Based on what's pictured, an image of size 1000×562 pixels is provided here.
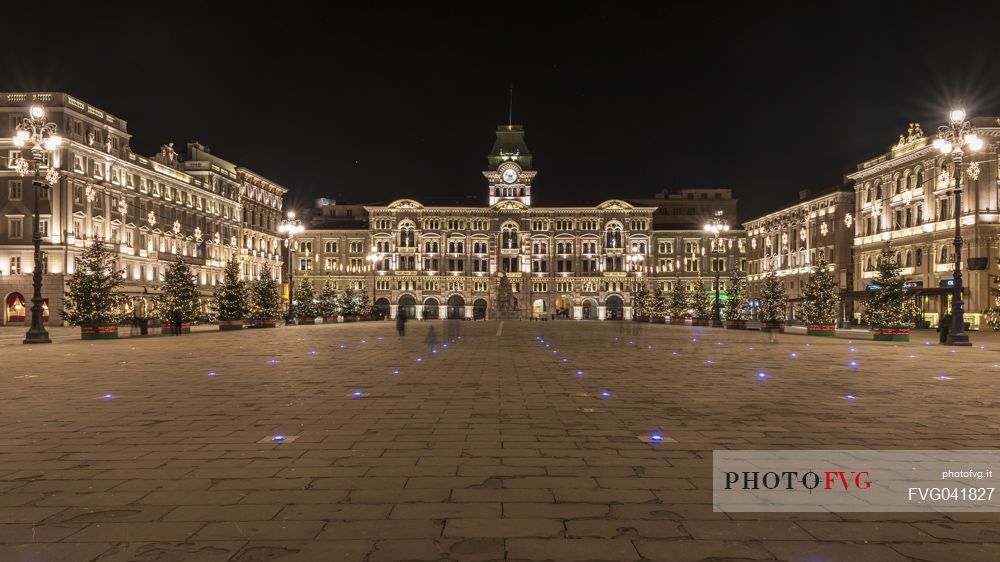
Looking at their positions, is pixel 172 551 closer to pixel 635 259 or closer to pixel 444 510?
pixel 444 510

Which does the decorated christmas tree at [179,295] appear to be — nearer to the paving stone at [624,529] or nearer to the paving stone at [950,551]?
the paving stone at [624,529]

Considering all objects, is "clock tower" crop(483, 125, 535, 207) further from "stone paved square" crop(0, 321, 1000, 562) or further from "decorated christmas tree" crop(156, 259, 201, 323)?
"stone paved square" crop(0, 321, 1000, 562)

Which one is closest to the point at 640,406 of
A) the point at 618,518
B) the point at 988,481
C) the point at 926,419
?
the point at 926,419

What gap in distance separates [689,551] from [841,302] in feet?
265

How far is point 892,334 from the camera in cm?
3781

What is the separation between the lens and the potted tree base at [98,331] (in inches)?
1486

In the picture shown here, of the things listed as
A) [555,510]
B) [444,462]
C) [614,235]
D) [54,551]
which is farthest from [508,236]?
[54,551]

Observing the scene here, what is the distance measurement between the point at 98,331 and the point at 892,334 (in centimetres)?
4448

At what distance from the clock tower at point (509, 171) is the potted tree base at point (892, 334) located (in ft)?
269

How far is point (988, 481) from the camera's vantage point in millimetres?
7043

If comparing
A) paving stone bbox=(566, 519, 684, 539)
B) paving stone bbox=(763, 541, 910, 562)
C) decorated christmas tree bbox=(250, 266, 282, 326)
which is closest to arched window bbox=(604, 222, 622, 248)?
decorated christmas tree bbox=(250, 266, 282, 326)

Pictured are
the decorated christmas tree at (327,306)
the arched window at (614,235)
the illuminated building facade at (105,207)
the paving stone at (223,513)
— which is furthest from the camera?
the arched window at (614,235)

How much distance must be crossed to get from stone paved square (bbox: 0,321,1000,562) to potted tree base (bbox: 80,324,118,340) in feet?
75.3

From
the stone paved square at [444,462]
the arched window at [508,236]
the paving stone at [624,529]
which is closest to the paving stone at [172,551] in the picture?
the stone paved square at [444,462]
